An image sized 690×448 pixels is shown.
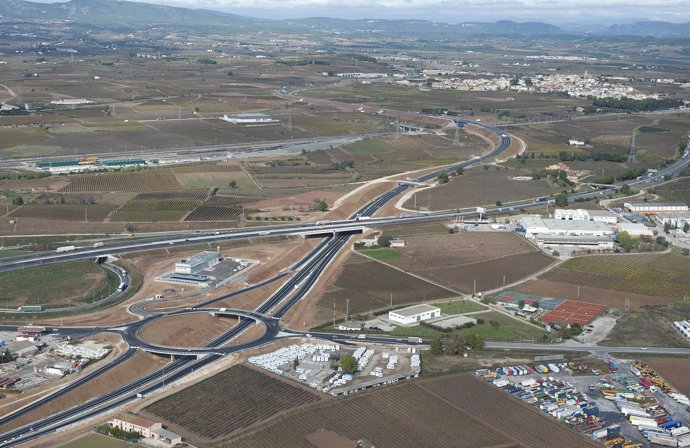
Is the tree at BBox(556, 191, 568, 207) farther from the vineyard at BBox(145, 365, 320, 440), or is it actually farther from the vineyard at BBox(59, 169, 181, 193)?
the vineyard at BBox(145, 365, 320, 440)

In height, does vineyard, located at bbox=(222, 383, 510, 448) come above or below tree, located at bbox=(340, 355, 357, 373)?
below

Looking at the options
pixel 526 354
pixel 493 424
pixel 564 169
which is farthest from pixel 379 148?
pixel 493 424

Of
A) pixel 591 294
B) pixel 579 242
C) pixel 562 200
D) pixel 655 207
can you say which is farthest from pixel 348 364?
pixel 655 207

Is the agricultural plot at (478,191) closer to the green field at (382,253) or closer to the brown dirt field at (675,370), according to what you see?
the green field at (382,253)

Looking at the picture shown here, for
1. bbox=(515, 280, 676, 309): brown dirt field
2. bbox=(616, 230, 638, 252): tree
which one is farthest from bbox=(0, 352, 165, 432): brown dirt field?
bbox=(616, 230, 638, 252): tree

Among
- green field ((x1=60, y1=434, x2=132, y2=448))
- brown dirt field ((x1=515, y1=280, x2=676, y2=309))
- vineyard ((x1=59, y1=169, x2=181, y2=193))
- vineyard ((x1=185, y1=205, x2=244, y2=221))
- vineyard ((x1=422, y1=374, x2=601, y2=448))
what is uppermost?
vineyard ((x1=59, y1=169, x2=181, y2=193))

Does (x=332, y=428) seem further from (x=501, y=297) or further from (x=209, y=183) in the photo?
(x=209, y=183)

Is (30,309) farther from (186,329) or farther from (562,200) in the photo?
(562,200)
